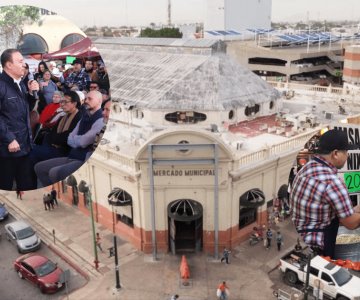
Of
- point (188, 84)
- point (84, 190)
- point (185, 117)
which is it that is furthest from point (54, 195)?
point (188, 84)

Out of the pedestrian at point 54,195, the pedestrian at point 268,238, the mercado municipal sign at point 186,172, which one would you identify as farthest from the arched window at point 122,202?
the pedestrian at point 268,238

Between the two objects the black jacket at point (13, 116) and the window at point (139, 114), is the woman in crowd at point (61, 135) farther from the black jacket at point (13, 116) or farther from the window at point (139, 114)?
the window at point (139, 114)

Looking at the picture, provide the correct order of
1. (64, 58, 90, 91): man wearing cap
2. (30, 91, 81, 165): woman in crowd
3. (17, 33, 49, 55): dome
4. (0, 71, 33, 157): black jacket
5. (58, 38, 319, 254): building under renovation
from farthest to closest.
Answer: (58, 38, 319, 254): building under renovation, (64, 58, 90, 91): man wearing cap, (30, 91, 81, 165): woman in crowd, (17, 33, 49, 55): dome, (0, 71, 33, 157): black jacket

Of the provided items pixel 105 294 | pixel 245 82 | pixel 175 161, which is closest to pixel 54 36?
pixel 175 161

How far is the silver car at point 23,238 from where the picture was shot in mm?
23891

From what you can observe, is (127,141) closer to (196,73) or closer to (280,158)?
(196,73)

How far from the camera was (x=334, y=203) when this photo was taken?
5105mm

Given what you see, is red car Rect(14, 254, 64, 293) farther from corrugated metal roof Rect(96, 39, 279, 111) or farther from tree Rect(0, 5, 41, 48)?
tree Rect(0, 5, 41, 48)

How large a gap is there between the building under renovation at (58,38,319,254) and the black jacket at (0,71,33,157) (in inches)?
467

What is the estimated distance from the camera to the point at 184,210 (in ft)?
71.5

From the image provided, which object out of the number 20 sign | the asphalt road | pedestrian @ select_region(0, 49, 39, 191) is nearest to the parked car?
the asphalt road

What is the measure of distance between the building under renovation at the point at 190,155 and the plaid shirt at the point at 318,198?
44.6 feet

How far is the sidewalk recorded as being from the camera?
66.0 feet

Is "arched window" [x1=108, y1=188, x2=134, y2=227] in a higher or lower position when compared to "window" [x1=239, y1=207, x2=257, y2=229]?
higher
